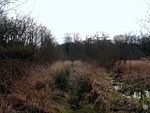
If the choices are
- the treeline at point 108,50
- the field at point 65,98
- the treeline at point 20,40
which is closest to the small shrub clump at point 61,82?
the field at point 65,98

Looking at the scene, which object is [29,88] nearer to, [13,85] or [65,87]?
[13,85]

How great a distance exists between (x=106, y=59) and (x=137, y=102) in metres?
18.4

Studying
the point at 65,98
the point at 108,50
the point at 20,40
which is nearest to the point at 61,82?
the point at 65,98

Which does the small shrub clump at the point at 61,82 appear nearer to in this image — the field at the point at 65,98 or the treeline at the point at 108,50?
the field at the point at 65,98

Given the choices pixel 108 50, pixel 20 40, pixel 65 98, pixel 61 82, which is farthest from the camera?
pixel 108 50

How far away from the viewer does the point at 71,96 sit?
1539 centimetres

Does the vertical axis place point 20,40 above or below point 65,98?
above

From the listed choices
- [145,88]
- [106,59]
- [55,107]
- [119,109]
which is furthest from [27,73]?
[106,59]

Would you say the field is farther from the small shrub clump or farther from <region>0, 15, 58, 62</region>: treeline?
<region>0, 15, 58, 62</region>: treeline

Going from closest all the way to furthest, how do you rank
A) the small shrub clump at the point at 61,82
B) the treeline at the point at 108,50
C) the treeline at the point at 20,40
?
the small shrub clump at the point at 61,82 < the treeline at the point at 20,40 < the treeline at the point at 108,50

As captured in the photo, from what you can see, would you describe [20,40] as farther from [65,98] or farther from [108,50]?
[65,98]

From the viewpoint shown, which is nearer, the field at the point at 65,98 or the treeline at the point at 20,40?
the field at the point at 65,98

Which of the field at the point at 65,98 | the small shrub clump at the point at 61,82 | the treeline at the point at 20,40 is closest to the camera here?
the field at the point at 65,98

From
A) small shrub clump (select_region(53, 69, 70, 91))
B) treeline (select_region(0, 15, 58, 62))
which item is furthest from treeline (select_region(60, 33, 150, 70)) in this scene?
small shrub clump (select_region(53, 69, 70, 91))
